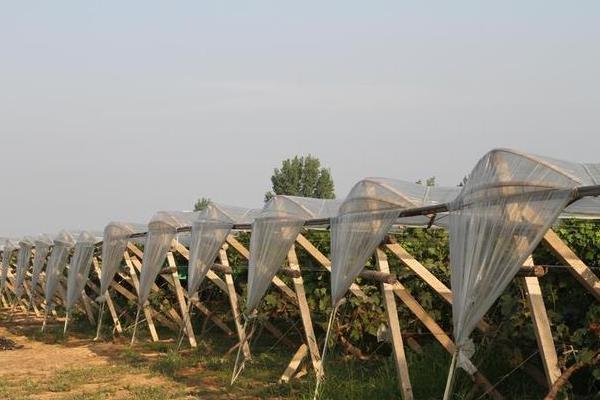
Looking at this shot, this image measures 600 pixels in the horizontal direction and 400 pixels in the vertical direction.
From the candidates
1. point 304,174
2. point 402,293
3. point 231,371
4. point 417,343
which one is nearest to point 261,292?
point 231,371

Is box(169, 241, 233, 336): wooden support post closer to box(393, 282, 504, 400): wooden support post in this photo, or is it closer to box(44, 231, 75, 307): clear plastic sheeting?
box(393, 282, 504, 400): wooden support post

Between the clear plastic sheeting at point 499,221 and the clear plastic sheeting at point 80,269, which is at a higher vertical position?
the clear plastic sheeting at point 499,221

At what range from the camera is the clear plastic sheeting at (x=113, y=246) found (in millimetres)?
14211

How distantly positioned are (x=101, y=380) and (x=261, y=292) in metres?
2.30

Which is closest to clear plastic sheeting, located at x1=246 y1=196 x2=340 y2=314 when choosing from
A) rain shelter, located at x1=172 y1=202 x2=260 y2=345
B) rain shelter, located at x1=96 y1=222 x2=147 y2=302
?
rain shelter, located at x1=172 y1=202 x2=260 y2=345

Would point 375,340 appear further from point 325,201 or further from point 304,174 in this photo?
point 304,174

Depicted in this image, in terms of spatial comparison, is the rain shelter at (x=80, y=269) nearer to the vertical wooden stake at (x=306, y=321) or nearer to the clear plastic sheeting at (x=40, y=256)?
the clear plastic sheeting at (x=40, y=256)

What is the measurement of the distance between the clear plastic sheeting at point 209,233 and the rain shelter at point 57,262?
6627 mm

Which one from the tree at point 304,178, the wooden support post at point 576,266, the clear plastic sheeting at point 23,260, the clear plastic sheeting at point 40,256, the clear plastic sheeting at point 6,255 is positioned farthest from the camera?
the tree at point 304,178

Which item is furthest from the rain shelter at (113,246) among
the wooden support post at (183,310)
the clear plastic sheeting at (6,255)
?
the clear plastic sheeting at (6,255)

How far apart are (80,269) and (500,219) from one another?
12.3 metres

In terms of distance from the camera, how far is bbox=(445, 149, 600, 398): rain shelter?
4832 millimetres

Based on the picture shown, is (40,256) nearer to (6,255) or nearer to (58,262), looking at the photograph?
(58,262)

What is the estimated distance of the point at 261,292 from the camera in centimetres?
955
